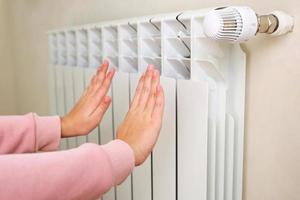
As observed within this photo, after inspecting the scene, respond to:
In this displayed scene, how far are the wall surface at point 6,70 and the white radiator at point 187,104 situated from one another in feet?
3.28

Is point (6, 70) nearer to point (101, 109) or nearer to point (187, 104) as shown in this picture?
point (101, 109)

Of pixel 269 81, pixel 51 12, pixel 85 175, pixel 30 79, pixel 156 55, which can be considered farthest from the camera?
pixel 30 79

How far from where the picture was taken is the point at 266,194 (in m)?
0.55

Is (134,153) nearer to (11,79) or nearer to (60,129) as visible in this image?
(60,129)

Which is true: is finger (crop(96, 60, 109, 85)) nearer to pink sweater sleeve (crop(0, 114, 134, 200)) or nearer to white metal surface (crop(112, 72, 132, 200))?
white metal surface (crop(112, 72, 132, 200))

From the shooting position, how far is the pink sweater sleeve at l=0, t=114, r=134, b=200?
0.38 meters

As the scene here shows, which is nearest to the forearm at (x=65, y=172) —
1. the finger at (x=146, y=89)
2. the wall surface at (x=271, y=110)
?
the finger at (x=146, y=89)

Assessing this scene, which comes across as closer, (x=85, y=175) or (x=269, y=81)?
(x=85, y=175)

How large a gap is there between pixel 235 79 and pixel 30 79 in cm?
112

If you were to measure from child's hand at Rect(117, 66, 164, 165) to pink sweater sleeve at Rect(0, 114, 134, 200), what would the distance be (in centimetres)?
3

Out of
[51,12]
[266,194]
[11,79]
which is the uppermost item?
[51,12]

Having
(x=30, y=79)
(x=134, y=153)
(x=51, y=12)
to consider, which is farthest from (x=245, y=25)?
(x=30, y=79)

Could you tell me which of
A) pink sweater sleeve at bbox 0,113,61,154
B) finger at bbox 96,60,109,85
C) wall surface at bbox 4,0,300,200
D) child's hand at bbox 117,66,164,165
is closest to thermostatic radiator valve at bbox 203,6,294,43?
wall surface at bbox 4,0,300,200

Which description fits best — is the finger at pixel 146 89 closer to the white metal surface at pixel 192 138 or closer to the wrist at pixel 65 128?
the white metal surface at pixel 192 138
